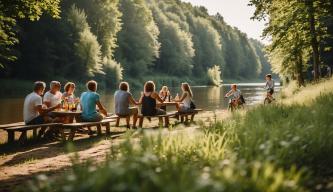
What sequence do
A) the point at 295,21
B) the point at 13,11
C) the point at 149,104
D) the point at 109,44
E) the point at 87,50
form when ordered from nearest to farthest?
1. the point at 149,104
2. the point at 13,11
3. the point at 295,21
4. the point at 87,50
5. the point at 109,44

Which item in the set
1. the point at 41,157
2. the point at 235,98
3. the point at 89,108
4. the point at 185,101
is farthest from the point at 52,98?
the point at 235,98

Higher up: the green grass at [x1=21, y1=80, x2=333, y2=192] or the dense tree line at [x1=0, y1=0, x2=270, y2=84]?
the dense tree line at [x1=0, y1=0, x2=270, y2=84]

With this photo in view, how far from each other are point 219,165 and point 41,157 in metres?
5.29

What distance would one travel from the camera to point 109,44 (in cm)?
5156

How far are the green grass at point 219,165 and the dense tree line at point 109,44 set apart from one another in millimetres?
13938

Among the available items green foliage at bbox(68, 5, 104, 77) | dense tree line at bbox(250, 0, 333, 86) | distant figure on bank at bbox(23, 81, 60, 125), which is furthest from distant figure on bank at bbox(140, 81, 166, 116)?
green foliage at bbox(68, 5, 104, 77)

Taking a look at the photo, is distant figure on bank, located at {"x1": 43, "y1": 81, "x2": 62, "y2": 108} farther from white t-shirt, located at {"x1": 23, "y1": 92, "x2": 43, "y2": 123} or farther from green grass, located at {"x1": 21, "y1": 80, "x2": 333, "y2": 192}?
green grass, located at {"x1": 21, "y1": 80, "x2": 333, "y2": 192}

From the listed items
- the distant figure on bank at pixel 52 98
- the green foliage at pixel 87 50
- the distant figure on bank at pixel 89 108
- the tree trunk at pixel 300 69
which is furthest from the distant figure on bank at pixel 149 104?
the green foliage at pixel 87 50

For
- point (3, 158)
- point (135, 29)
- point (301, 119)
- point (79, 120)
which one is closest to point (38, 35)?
point (135, 29)

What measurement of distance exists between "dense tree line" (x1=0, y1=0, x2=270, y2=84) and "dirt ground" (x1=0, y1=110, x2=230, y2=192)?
910 centimetres

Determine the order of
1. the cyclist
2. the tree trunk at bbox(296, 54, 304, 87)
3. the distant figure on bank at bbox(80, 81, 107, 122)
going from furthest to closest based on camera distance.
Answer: the tree trunk at bbox(296, 54, 304, 87) < the cyclist < the distant figure on bank at bbox(80, 81, 107, 122)

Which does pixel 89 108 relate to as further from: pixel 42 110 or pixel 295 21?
pixel 295 21

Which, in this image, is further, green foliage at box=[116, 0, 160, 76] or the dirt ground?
green foliage at box=[116, 0, 160, 76]

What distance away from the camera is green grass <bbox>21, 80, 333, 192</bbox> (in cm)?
334
